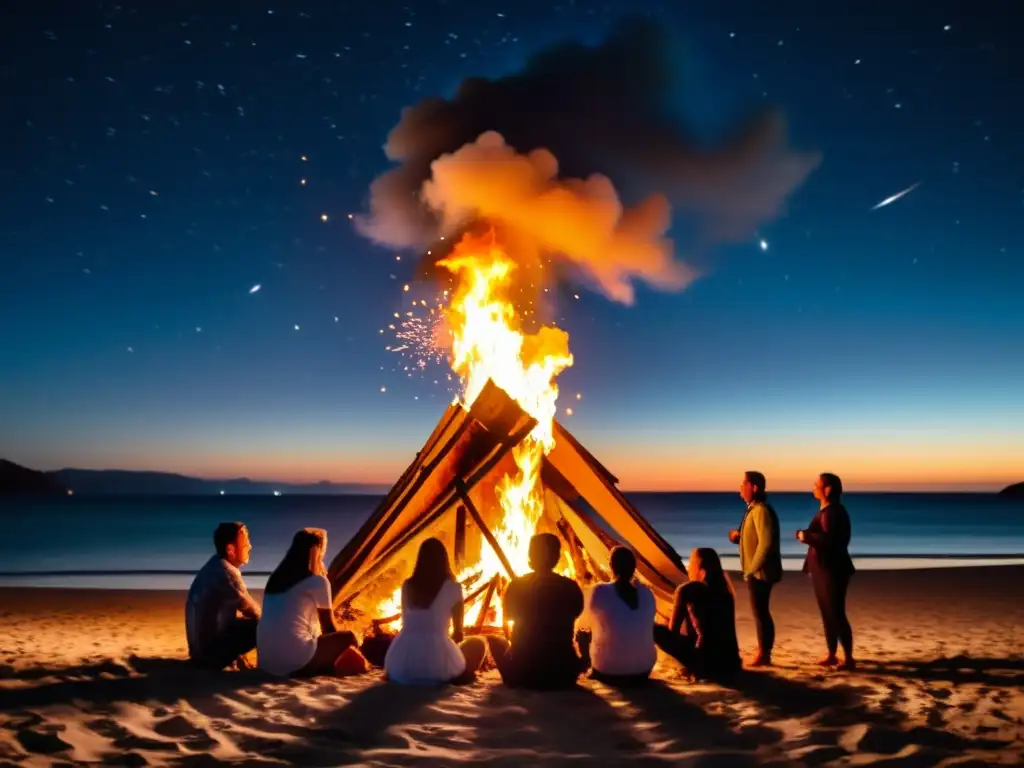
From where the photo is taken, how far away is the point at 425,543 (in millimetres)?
6668

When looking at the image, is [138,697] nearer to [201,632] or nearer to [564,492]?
[201,632]

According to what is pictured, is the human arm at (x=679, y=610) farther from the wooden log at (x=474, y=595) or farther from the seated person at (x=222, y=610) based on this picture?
the seated person at (x=222, y=610)

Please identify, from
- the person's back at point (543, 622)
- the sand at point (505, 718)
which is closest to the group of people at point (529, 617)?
the person's back at point (543, 622)

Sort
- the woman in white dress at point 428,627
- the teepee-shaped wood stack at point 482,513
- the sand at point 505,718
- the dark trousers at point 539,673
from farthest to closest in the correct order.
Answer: the teepee-shaped wood stack at point 482,513 < the dark trousers at point 539,673 < the woman in white dress at point 428,627 < the sand at point 505,718

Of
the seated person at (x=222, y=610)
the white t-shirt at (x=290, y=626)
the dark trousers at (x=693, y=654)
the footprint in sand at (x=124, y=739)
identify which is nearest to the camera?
the footprint in sand at (x=124, y=739)

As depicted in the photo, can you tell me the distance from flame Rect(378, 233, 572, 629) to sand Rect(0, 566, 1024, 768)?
225 centimetres

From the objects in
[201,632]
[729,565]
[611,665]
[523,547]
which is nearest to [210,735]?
[201,632]

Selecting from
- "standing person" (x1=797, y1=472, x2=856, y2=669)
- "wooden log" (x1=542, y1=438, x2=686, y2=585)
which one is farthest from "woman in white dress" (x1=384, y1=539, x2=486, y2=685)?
"standing person" (x1=797, y1=472, x2=856, y2=669)

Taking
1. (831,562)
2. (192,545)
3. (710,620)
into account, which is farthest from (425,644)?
(192,545)

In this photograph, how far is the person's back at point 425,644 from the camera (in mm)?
6609

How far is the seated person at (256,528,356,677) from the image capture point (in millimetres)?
6957

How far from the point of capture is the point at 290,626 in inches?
275

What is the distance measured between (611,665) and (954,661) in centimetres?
424

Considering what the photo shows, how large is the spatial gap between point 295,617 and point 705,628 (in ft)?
10.9
